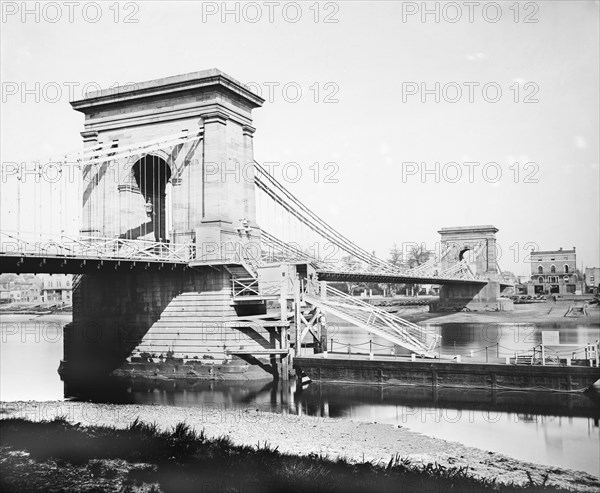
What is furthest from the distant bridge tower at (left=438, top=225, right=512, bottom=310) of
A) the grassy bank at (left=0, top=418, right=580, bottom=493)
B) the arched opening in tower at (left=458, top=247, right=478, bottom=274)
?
the grassy bank at (left=0, top=418, right=580, bottom=493)

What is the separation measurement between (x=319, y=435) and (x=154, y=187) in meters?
20.9

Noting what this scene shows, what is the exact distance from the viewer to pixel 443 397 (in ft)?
82.4

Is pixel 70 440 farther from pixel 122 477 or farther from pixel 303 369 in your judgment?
pixel 303 369

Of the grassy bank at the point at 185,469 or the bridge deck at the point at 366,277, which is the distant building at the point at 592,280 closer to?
the bridge deck at the point at 366,277

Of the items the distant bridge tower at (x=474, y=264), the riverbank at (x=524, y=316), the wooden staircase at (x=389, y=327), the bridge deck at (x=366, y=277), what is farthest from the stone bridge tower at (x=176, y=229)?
the distant bridge tower at (x=474, y=264)

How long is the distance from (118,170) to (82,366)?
9.94 m

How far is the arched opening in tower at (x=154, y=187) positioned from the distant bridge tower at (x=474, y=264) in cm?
5656

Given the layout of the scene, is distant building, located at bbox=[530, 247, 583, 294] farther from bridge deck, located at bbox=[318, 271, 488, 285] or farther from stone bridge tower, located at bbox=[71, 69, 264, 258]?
stone bridge tower, located at bbox=[71, 69, 264, 258]

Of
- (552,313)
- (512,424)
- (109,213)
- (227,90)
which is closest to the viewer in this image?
(512,424)

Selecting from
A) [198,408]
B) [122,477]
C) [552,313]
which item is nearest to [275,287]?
[198,408]

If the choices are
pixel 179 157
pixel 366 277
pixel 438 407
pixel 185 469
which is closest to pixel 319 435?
pixel 438 407

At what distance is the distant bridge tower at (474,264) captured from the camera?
285 ft

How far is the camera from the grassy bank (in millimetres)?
12664

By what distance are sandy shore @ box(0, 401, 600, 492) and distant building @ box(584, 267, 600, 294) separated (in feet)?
221
